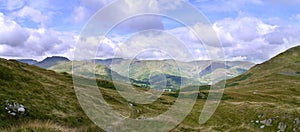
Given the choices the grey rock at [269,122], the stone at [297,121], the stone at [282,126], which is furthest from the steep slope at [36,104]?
the grey rock at [269,122]

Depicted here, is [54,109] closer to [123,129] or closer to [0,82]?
[0,82]

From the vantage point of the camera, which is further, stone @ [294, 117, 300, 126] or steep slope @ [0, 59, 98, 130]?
stone @ [294, 117, 300, 126]

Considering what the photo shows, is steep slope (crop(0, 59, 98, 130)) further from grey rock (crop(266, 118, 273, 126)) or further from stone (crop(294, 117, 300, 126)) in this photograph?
grey rock (crop(266, 118, 273, 126))

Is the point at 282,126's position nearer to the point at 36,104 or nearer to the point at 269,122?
the point at 269,122

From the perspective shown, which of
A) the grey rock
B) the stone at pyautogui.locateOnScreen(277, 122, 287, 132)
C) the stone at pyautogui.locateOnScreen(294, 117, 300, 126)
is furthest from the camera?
the grey rock

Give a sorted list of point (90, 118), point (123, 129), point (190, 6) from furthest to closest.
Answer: point (90, 118), point (190, 6), point (123, 129)

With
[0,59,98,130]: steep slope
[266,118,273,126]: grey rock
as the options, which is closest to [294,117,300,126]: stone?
[266,118,273,126]: grey rock

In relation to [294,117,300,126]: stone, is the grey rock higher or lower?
lower

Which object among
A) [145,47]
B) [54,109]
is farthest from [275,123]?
[54,109]

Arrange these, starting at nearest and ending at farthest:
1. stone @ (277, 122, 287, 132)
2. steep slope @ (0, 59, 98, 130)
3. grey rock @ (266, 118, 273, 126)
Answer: steep slope @ (0, 59, 98, 130)
stone @ (277, 122, 287, 132)
grey rock @ (266, 118, 273, 126)

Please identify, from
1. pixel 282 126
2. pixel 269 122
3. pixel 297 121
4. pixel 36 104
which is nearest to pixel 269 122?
pixel 269 122

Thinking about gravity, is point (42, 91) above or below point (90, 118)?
above
